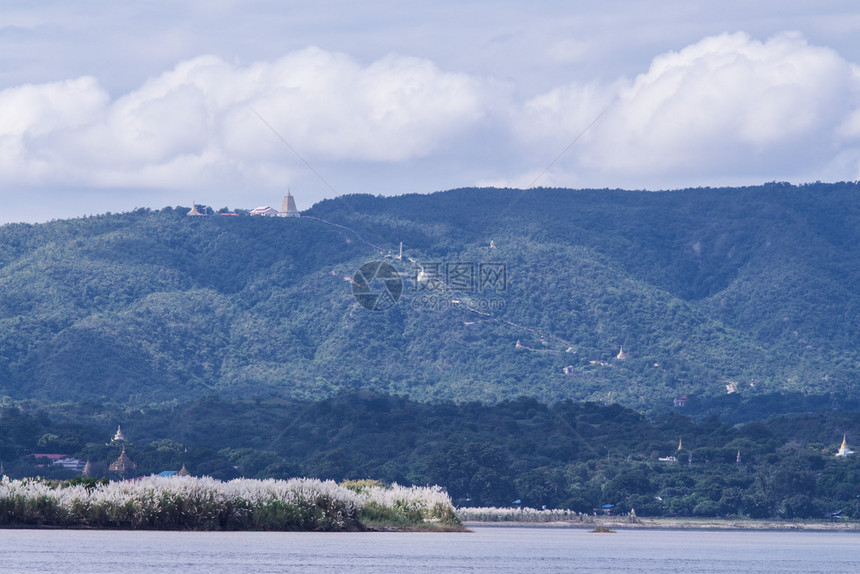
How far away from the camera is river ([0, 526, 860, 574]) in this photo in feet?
100

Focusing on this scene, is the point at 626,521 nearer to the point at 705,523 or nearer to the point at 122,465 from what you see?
the point at 705,523

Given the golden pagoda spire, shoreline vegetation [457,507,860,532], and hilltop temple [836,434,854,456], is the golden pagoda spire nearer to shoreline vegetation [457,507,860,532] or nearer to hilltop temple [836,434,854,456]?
shoreline vegetation [457,507,860,532]

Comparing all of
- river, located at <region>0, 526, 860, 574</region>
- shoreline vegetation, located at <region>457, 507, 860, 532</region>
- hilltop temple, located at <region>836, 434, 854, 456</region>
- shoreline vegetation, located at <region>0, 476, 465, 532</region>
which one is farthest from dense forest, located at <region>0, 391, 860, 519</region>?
shoreline vegetation, located at <region>0, 476, 465, 532</region>

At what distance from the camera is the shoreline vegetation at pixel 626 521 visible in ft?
336

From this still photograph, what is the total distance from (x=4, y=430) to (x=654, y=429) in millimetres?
74438

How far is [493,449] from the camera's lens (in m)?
129

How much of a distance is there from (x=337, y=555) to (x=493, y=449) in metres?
94.5

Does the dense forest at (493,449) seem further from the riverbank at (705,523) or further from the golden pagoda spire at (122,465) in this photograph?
the riverbank at (705,523)

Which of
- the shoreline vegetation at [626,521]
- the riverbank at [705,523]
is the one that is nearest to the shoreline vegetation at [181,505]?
the shoreline vegetation at [626,521]

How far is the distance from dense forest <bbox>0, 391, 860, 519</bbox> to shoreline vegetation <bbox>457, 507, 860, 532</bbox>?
323 centimetres

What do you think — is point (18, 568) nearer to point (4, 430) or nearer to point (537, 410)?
point (4, 430)

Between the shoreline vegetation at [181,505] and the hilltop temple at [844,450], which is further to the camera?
the hilltop temple at [844,450]

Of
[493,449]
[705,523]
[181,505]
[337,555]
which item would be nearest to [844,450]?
[705,523]

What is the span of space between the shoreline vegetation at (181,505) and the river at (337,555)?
0.58 metres
